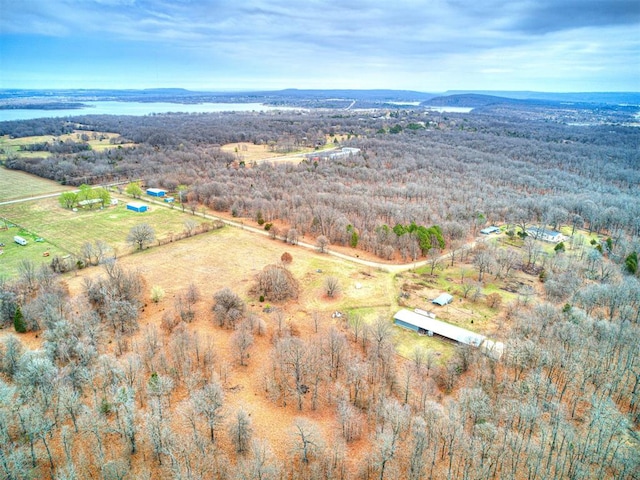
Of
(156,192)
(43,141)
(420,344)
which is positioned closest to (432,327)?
(420,344)

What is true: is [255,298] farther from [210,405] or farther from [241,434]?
[241,434]

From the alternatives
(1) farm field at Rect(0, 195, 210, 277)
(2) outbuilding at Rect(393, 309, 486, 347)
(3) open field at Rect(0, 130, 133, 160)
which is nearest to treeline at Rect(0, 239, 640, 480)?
(2) outbuilding at Rect(393, 309, 486, 347)

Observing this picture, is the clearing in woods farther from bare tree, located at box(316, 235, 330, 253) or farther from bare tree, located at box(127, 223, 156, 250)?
bare tree, located at box(127, 223, 156, 250)

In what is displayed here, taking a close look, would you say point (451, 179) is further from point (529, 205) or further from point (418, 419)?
point (418, 419)

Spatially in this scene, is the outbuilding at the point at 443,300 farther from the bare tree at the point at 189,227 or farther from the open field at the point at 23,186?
the open field at the point at 23,186

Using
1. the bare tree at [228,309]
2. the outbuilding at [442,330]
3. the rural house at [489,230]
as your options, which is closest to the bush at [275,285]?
the bare tree at [228,309]
